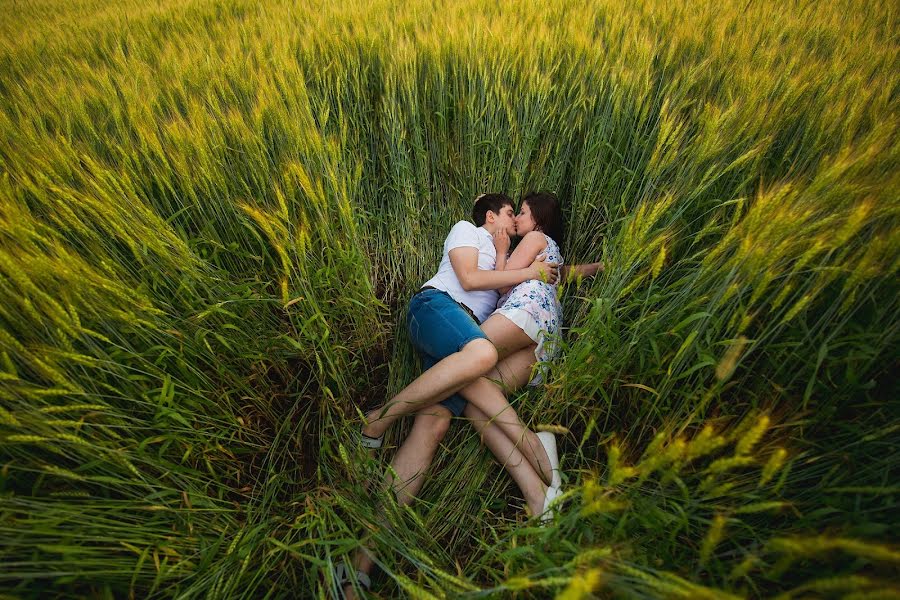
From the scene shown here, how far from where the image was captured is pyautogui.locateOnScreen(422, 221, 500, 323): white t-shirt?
1.67 m

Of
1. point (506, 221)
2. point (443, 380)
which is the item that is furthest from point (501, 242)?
point (443, 380)

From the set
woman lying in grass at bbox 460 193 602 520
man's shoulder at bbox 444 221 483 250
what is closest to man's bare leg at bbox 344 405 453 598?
woman lying in grass at bbox 460 193 602 520

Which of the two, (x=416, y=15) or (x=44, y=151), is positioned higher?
(x=416, y=15)

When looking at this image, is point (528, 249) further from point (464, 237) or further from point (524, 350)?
point (524, 350)

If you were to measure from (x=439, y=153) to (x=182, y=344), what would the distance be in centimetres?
143

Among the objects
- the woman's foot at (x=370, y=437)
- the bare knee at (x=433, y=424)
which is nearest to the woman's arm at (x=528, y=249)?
the bare knee at (x=433, y=424)

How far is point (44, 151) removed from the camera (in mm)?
1149

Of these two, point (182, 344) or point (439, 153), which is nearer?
point (182, 344)

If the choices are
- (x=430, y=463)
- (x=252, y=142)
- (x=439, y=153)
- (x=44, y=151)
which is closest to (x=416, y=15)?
(x=439, y=153)

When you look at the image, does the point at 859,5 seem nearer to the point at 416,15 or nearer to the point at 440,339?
the point at 416,15

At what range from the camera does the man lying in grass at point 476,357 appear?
49.4 inches

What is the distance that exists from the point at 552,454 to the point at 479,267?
2.65 feet

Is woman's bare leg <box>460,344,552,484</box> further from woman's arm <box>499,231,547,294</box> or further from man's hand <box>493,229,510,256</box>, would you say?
man's hand <box>493,229,510,256</box>

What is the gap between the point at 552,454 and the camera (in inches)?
49.6
